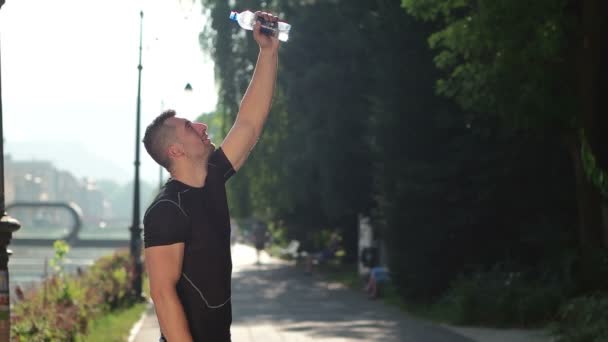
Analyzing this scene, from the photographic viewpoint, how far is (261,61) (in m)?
4.84

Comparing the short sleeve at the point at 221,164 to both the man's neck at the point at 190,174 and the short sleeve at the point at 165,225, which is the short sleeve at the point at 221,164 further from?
the short sleeve at the point at 165,225

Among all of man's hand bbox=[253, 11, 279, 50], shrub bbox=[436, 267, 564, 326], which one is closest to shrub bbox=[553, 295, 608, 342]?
shrub bbox=[436, 267, 564, 326]

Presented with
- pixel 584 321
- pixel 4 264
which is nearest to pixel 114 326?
pixel 584 321

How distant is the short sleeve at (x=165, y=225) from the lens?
431cm

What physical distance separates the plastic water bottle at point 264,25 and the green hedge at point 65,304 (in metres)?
8.85

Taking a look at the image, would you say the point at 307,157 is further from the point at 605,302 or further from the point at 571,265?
the point at 605,302

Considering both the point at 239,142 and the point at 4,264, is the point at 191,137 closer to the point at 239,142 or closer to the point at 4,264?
the point at 239,142

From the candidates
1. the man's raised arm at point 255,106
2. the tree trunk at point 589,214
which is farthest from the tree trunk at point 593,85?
the man's raised arm at point 255,106

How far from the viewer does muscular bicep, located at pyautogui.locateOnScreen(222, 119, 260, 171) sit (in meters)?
4.71

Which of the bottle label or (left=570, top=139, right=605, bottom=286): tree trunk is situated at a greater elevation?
the bottle label

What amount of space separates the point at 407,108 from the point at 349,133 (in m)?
10.2

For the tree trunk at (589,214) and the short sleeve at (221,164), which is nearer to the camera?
the short sleeve at (221,164)

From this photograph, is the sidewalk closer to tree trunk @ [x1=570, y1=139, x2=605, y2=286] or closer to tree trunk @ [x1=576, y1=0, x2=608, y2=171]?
tree trunk @ [x1=570, y1=139, x2=605, y2=286]

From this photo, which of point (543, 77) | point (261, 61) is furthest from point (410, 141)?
point (261, 61)
